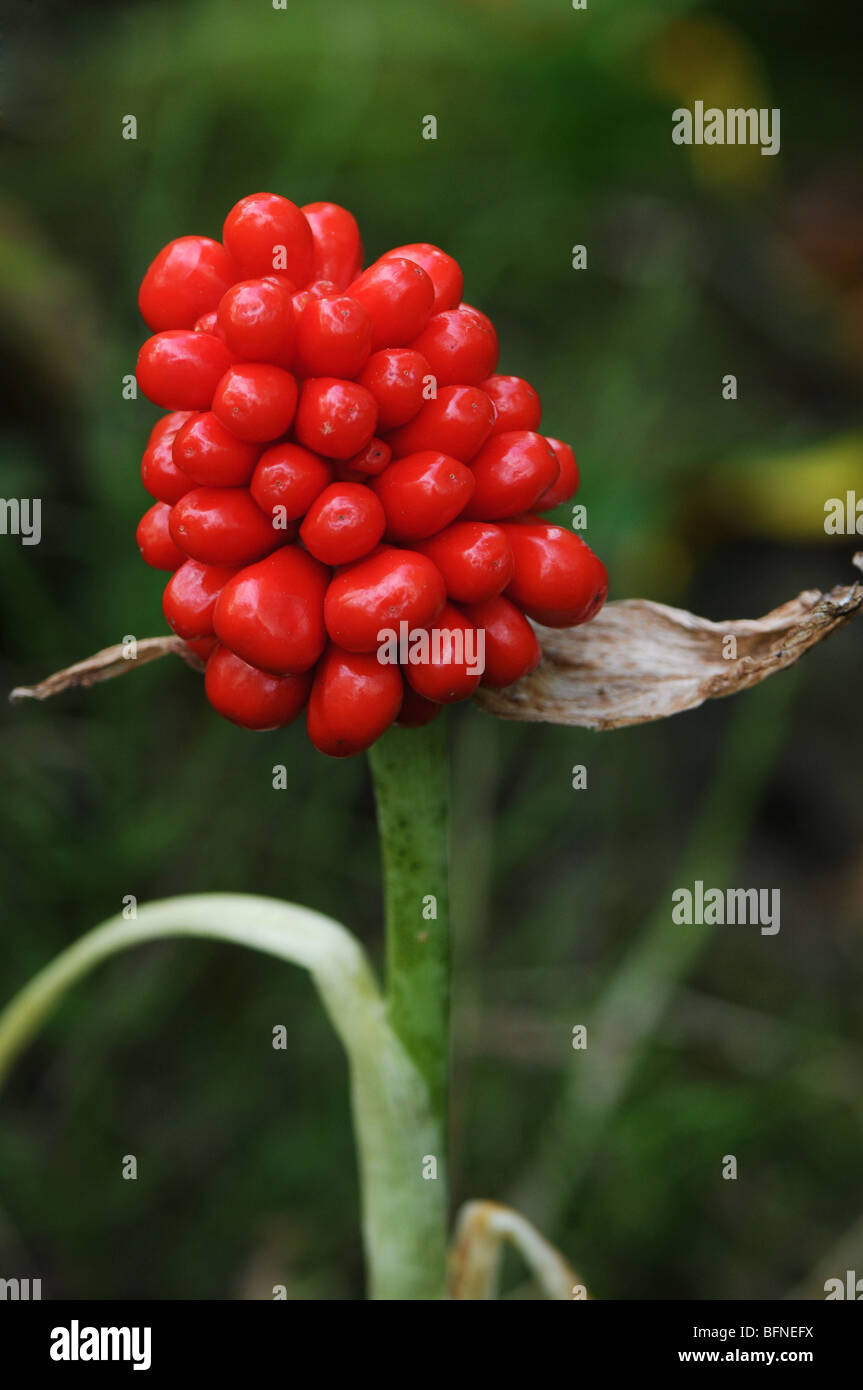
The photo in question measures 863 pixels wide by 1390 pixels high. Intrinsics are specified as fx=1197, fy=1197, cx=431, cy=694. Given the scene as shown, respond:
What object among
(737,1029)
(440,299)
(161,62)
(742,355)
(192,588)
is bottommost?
(737,1029)

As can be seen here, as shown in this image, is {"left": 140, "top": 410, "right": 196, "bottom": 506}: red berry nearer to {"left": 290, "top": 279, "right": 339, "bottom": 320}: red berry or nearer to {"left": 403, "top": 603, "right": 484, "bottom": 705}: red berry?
{"left": 290, "top": 279, "right": 339, "bottom": 320}: red berry

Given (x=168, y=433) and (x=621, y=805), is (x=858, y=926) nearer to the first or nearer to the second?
(x=621, y=805)

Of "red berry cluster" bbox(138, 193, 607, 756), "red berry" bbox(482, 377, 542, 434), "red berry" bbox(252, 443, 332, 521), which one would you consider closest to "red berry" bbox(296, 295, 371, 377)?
"red berry cluster" bbox(138, 193, 607, 756)

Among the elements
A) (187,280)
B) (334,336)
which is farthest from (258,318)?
(187,280)

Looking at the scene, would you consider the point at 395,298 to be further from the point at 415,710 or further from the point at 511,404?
the point at 415,710
